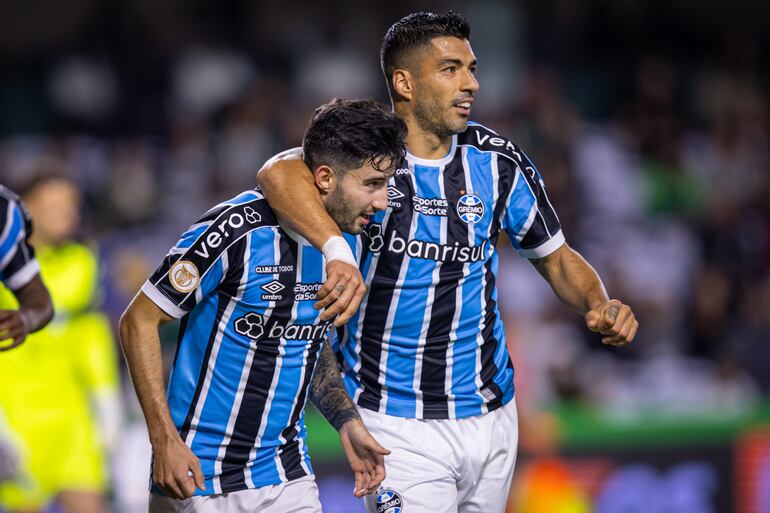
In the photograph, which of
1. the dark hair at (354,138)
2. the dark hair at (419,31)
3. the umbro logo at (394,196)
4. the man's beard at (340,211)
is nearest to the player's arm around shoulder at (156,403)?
the man's beard at (340,211)

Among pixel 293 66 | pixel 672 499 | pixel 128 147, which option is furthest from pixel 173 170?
pixel 672 499

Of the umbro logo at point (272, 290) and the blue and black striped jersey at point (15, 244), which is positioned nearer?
the umbro logo at point (272, 290)

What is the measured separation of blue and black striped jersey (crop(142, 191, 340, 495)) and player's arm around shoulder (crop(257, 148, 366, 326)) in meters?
0.09

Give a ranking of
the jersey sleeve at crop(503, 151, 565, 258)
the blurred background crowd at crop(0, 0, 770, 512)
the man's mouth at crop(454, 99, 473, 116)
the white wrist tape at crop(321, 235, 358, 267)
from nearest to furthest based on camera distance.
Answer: the white wrist tape at crop(321, 235, 358, 267) < the man's mouth at crop(454, 99, 473, 116) < the jersey sleeve at crop(503, 151, 565, 258) < the blurred background crowd at crop(0, 0, 770, 512)

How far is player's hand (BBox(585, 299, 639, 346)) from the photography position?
3.88m

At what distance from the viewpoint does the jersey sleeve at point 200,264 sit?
3557 mm

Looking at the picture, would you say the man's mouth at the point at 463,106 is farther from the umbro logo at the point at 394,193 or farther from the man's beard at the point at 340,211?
the man's beard at the point at 340,211

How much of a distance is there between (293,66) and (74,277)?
588cm

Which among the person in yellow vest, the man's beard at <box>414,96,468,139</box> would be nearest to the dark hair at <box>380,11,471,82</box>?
the man's beard at <box>414,96,468,139</box>

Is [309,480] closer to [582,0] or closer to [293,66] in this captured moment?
[293,66]

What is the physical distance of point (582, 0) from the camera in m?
12.6

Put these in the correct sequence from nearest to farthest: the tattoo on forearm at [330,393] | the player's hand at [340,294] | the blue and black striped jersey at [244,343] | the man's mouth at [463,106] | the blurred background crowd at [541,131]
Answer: the player's hand at [340,294] < the blue and black striped jersey at [244,343] < the tattoo on forearm at [330,393] < the man's mouth at [463,106] < the blurred background crowd at [541,131]

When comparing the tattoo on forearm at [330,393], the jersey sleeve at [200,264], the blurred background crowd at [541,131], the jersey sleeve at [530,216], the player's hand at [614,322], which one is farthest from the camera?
the blurred background crowd at [541,131]

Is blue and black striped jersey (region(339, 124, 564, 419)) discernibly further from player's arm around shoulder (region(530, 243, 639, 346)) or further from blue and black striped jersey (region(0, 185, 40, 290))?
blue and black striped jersey (region(0, 185, 40, 290))
